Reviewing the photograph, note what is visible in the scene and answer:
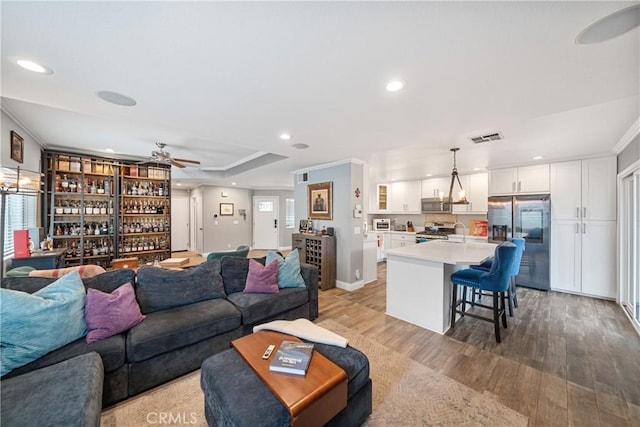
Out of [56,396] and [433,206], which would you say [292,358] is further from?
[433,206]

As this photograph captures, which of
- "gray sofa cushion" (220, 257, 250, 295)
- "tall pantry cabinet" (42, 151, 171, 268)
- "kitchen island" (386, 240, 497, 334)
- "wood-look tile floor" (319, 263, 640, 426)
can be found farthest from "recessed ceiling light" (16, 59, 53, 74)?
"kitchen island" (386, 240, 497, 334)

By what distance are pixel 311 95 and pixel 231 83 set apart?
24.9 inches

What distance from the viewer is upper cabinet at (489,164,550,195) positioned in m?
4.57

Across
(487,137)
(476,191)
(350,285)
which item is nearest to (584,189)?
(476,191)

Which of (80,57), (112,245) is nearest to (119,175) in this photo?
(112,245)

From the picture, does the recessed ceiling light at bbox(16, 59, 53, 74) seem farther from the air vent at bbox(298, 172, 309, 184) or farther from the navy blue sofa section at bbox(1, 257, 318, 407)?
the air vent at bbox(298, 172, 309, 184)

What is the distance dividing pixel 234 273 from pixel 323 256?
1924 millimetres

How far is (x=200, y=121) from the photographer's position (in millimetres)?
2631

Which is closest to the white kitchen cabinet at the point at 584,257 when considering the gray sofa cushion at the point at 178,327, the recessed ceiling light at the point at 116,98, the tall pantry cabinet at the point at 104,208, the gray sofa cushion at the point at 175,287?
the gray sofa cushion at the point at 178,327

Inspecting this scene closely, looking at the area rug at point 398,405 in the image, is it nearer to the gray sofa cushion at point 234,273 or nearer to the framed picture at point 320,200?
the gray sofa cushion at point 234,273

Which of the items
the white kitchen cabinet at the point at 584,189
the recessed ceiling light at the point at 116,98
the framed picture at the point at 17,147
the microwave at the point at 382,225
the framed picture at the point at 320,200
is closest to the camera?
the recessed ceiling light at the point at 116,98

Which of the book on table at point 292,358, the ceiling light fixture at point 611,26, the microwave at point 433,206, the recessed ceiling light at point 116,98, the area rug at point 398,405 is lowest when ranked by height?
the area rug at point 398,405

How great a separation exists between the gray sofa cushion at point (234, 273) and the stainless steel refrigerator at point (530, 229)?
4.95 meters

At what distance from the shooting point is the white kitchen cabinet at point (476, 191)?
18.3ft
